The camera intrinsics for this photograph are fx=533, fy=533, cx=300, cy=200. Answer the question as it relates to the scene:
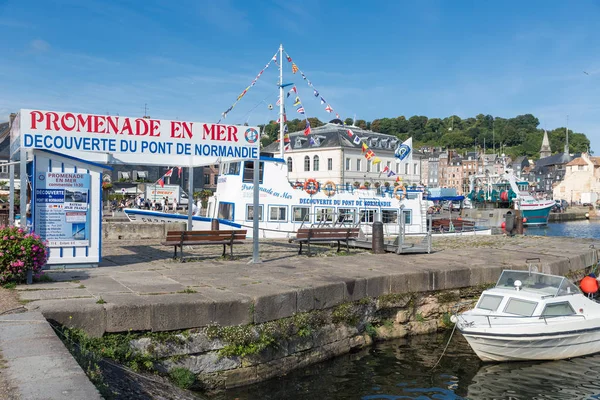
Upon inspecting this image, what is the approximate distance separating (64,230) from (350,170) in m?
47.8

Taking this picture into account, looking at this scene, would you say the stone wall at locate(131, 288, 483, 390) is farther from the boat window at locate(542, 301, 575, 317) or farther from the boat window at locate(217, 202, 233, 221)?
the boat window at locate(217, 202, 233, 221)

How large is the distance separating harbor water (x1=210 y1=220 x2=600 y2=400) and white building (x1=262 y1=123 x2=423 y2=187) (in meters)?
44.9

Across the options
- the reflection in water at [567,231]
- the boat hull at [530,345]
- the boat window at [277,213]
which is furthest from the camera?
the reflection in water at [567,231]

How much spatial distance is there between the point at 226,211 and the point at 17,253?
14.9 metres

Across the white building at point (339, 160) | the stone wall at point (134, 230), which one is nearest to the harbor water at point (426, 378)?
the stone wall at point (134, 230)

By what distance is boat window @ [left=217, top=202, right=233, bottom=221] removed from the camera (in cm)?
2355

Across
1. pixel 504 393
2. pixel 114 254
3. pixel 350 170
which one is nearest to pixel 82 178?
pixel 114 254

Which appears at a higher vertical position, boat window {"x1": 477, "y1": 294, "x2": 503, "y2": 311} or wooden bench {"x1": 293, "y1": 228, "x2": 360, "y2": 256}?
wooden bench {"x1": 293, "y1": 228, "x2": 360, "y2": 256}

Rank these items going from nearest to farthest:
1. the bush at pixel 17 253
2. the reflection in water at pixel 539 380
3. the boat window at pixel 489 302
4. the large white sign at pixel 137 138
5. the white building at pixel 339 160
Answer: the bush at pixel 17 253 → the reflection in water at pixel 539 380 → the large white sign at pixel 137 138 → the boat window at pixel 489 302 → the white building at pixel 339 160

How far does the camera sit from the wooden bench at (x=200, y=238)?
13.4m

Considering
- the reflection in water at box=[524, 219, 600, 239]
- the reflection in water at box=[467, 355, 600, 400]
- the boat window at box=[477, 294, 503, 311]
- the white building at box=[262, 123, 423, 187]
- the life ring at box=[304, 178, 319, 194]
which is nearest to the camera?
the reflection in water at box=[467, 355, 600, 400]

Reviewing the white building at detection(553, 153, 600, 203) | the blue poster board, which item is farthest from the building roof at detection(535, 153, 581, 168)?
the blue poster board

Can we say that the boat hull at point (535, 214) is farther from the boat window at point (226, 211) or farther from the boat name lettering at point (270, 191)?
the boat window at point (226, 211)

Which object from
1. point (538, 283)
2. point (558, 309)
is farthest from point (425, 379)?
point (538, 283)
